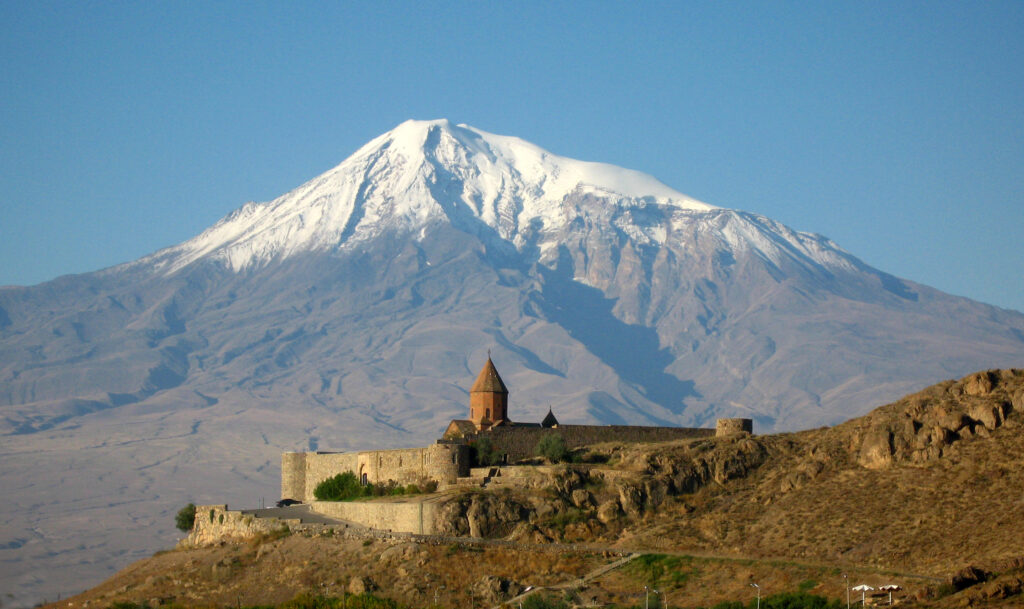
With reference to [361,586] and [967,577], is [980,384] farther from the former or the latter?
[361,586]

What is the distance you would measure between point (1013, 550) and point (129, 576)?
1505 inches

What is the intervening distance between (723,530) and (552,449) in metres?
12.8

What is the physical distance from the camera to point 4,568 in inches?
6383

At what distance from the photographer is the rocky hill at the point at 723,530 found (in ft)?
168

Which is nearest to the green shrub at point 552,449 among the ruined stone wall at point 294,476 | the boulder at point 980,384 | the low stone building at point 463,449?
the low stone building at point 463,449

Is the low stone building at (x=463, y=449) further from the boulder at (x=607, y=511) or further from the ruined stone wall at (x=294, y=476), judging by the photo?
the boulder at (x=607, y=511)

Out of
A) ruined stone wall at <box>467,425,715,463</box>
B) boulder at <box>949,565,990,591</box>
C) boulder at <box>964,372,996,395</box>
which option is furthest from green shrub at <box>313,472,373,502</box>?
boulder at <box>949,565,990,591</box>

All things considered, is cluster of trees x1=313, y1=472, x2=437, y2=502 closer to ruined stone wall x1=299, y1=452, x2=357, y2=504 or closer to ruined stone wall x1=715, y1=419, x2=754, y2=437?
ruined stone wall x1=299, y1=452, x2=357, y2=504

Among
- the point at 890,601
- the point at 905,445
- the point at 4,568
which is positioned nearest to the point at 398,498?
the point at 905,445

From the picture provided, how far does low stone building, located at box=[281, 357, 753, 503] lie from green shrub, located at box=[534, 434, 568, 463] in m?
1.24

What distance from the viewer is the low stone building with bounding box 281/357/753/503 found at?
68.0 meters

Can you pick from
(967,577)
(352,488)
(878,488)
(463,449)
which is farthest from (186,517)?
(967,577)

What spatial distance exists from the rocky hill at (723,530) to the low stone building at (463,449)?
4.17 m

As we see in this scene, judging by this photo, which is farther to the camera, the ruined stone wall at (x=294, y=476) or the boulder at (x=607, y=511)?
the ruined stone wall at (x=294, y=476)
